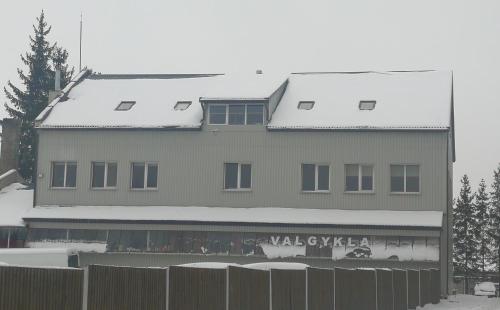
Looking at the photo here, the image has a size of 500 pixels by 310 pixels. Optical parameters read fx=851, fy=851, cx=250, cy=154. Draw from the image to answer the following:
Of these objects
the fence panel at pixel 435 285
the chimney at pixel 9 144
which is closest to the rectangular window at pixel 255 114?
the fence panel at pixel 435 285

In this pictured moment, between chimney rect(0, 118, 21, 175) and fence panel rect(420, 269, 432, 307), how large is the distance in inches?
1071

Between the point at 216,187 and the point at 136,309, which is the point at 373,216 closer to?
the point at 216,187

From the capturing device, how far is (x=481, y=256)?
95.4 m

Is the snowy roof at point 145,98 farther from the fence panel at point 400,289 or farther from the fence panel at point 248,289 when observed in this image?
the fence panel at point 248,289

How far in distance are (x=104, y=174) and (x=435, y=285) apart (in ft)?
59.1

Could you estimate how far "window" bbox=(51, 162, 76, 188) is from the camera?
45312 mm

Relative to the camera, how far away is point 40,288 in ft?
35.6

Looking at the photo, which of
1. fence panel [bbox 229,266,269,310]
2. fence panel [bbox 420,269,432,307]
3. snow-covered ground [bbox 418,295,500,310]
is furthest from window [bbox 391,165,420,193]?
fence panel [bbox 229,266,269,310]

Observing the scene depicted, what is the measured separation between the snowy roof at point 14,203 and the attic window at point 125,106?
7.04 meters

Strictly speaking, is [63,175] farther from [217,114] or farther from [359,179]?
[359,179]

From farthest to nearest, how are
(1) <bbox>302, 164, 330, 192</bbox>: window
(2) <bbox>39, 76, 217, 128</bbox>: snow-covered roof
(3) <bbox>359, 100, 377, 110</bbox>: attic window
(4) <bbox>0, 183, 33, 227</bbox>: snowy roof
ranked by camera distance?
(2) <bbox>39, 76, 217, 128</bbox>: snow-covered roof, (3) <bbox>359, 100, 377, 110</bbox>: attic window, (4) <bbox>0, 183, 33, 227</bbox>: snowy roof, (1) <bbox>302, 164, 330, 192</bbox>: window

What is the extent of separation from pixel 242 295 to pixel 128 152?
95.0 ft

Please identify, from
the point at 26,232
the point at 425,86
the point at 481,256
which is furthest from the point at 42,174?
the point at 481,256

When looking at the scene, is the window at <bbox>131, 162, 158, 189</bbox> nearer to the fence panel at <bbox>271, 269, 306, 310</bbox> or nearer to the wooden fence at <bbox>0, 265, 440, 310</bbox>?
the wooden fence at <bbox>0, 265, 440, 310</bbox>
